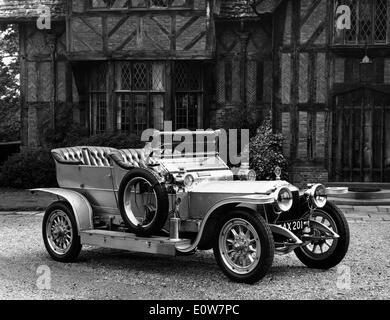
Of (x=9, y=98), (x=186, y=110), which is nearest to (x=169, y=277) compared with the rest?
(x=186, y=110)

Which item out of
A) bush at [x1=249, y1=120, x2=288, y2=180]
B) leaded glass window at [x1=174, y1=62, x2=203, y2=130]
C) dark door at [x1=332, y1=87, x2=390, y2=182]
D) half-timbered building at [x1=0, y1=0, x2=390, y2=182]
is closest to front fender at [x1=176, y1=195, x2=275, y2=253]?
bush at [x1=249, y1=120, x2=288, y2=180]

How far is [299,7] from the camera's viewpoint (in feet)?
56.0

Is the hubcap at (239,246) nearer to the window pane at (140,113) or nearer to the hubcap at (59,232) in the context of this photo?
the hubcap at (59,232)

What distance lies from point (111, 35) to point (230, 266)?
→ 39.6 feet

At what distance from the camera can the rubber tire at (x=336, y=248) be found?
8.12 metres

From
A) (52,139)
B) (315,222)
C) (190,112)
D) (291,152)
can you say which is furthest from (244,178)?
(52,139)

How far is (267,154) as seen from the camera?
1686 cm

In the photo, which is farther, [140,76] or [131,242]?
[140,76]

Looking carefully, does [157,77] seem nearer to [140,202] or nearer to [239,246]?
[140,202]

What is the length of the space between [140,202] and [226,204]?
1.28m

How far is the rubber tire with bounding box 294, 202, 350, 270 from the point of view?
812 cm

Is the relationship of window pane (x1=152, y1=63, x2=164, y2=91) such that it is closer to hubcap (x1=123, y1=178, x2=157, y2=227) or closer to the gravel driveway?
the gravel driveway

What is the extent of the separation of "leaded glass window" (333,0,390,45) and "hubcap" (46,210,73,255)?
32.9 feet

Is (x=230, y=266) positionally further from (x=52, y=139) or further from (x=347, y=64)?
(x=52, y=139)
